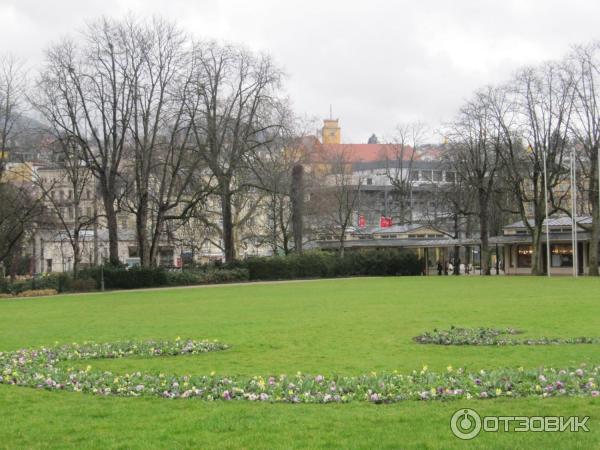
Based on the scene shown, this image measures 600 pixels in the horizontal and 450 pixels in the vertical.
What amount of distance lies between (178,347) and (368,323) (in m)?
7.17

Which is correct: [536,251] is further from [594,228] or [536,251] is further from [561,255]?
[594,228]

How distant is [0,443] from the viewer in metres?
8.13

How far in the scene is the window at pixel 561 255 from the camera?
65.8 metres

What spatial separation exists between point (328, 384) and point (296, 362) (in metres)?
3.21

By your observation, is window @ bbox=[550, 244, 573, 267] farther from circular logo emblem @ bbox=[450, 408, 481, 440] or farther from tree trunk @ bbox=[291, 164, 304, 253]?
circular logo emblem @ bbox=[450, 408, 481, 440]

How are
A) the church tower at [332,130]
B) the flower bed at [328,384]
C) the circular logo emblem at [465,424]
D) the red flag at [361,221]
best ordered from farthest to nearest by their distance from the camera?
the church tower at [332,130] → the red flag at [361,221] → the flower bed at [328,384] → the circular logo emblem at [465,424]

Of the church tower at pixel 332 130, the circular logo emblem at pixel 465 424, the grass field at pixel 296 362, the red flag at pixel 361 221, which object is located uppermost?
the church tower at pixel 332 130

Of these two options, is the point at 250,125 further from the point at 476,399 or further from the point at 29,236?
the point at 476,399

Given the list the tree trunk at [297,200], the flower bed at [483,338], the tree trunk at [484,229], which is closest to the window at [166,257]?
the tree trunk at [297,200]

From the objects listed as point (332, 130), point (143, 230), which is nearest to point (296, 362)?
point (143, 230)

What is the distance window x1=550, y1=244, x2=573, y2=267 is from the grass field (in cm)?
3641
